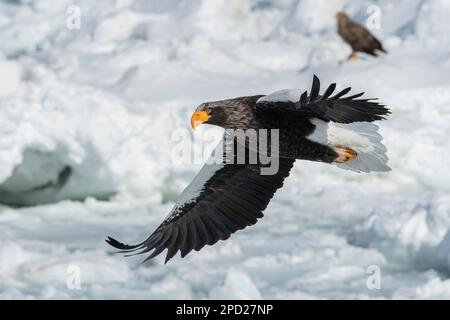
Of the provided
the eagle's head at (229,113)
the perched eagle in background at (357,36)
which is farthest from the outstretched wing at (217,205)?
the perched eagle in background at (357,36)

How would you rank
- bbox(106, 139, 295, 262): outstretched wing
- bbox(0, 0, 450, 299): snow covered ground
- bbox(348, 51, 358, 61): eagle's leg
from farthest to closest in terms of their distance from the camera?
bbox(348, 51, 358, 61): eagle's leg → bbox(0, 0, 450, 299): snow covered ground → bbox(106, 139, 295, 262): outstretched wing

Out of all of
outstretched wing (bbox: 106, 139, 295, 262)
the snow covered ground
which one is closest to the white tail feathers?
outstretched wing (bbox: 106, 139, 295, 262)

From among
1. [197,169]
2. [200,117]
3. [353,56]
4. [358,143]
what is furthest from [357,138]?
[353,56]

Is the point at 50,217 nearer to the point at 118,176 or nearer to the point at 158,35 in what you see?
the point at 118,176

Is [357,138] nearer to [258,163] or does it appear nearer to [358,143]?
[358,143]

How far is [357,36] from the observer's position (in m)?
12.4

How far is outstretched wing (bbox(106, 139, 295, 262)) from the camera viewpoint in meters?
5.55

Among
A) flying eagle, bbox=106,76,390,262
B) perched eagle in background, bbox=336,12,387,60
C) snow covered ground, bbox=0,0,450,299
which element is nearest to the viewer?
flying eagle, bbox=106,76,390,262

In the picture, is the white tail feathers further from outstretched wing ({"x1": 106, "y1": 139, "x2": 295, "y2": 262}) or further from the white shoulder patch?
outstretched wing ({"x1": 106, "y1": 139, "x2": 295, "y2": 262})

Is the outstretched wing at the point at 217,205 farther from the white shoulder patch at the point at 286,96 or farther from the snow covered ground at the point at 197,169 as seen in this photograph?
the snow covered ground at the point at 197,169

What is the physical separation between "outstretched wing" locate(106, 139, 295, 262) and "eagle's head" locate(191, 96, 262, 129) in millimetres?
465

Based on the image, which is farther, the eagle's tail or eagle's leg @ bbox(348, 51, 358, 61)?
eagle's leg @ bbox(348, 51, 358, 61)
